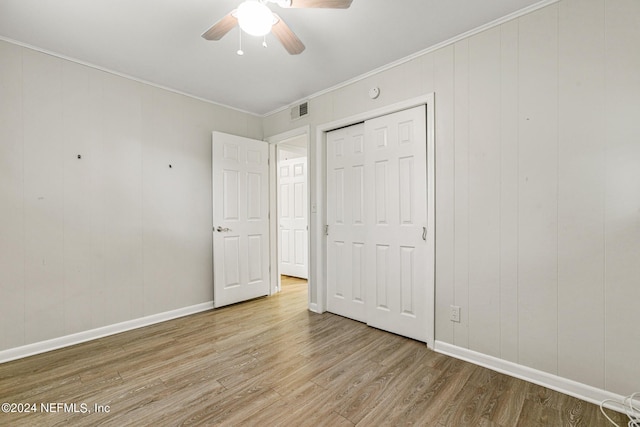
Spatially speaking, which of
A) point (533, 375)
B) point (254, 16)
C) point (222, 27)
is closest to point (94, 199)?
point (222, 27)

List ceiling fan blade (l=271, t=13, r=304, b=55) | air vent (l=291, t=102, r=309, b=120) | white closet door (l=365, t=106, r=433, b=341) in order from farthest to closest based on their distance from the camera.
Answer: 1. air vent (l=291, t=102, r=309, b=120)
2. white closet door (l=365, t=106, r=433, b=341)
3. ceiling fan blade (l=271, t=13, r=304, b=55)

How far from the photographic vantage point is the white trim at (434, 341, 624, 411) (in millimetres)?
1797

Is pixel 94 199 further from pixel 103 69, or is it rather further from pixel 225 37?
pixel 225 37

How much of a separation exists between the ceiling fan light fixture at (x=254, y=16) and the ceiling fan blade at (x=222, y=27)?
0.16 metres

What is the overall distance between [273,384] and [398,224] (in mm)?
1707

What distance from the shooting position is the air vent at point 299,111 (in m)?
3.59

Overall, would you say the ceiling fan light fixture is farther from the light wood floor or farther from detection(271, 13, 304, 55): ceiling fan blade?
the light wood floor

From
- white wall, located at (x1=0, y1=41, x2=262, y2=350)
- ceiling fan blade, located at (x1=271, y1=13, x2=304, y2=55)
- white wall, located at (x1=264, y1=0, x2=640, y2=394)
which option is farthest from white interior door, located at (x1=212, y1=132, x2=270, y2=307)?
white wall, located at (x1=264, y1=0, x2=640, y2=394)

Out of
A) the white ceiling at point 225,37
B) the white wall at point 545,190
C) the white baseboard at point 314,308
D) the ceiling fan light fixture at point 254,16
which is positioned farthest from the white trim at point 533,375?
the ceiling fan light fixture at point 254,16

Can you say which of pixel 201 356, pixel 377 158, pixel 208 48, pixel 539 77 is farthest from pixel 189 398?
pixel 539 77

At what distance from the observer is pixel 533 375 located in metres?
2.02

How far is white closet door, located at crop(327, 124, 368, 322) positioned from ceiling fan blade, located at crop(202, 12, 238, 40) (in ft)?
5.38

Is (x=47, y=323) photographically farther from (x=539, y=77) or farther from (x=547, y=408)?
(x=539, y=77)

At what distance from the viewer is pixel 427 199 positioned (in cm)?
257
